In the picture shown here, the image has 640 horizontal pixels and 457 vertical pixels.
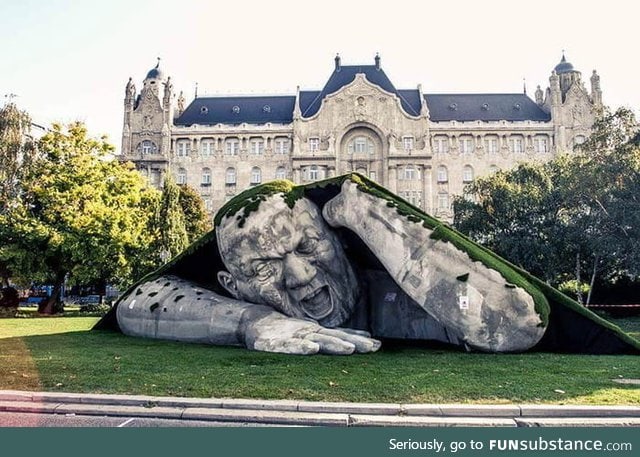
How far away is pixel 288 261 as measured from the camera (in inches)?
598

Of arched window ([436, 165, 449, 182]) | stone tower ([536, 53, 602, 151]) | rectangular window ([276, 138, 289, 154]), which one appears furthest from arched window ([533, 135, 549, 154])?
rectangular window ([276, 138, 289, 154])

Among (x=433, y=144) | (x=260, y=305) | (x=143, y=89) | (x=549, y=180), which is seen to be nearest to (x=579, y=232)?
(x=549, y=180)

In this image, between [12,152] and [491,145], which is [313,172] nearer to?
[491,145]

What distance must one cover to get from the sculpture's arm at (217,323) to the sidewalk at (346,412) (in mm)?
5396

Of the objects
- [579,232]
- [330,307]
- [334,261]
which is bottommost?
[330,307]

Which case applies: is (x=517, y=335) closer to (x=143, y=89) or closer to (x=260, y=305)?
(x=260, y=305)

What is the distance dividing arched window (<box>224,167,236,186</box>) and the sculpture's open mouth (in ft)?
180

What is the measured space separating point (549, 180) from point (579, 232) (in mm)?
6008

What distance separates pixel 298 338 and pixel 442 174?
5710cm

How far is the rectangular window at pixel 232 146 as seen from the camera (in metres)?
69.2

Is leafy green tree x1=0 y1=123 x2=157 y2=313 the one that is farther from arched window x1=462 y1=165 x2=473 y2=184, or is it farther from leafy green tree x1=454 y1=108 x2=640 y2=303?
arched window x1=462 y1=165 x2=473 y2=184

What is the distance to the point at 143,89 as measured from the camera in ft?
232

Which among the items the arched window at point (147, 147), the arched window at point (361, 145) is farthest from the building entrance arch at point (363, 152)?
the arched window at point (147, 147)
